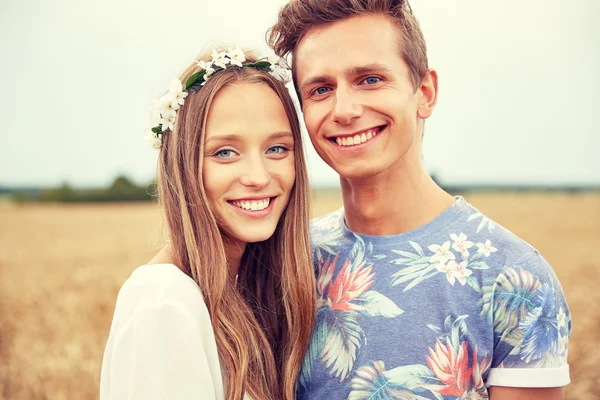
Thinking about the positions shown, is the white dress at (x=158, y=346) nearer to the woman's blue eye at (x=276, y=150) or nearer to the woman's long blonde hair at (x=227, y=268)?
the woman's long blonde hair at (x=227, y=268)

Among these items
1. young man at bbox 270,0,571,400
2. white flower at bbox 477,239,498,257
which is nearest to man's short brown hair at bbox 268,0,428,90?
young man at bbox 270,0,571,400

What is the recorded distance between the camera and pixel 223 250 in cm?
302

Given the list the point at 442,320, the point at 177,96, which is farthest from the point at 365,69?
the point at 442,320

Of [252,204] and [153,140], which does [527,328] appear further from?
[153,140]

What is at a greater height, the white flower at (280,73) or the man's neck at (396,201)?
the white flower at (280,73)

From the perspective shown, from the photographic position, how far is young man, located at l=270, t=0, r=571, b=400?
2.85 meters

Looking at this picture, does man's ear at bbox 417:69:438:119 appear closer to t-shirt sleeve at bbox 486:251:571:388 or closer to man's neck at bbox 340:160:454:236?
man's neck at bbox 340:160:454:236

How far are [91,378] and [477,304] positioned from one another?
4.83m

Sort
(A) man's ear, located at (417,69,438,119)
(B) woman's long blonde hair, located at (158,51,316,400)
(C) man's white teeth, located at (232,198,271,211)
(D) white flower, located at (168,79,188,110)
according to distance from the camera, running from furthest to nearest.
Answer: (A) man's ear, located at (417,69,438,119), (D) white flower, located at (168,79,188,110), (C) man's white teeth, located at (232,198,271,211), (B) woman's long blonde hair, located at (158,51,316,400)

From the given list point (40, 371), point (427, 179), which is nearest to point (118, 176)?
point (40, 371)

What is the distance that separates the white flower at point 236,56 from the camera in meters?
3.14

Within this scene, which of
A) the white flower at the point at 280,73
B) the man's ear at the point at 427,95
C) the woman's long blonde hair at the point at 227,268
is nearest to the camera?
the woman's long blonde hair at the point at 227,268

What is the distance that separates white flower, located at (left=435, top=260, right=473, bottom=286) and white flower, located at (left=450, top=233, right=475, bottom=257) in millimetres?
62

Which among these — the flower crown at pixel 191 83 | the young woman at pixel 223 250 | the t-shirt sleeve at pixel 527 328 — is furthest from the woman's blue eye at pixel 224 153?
the t-shirt sleeve at pixel 527 328
